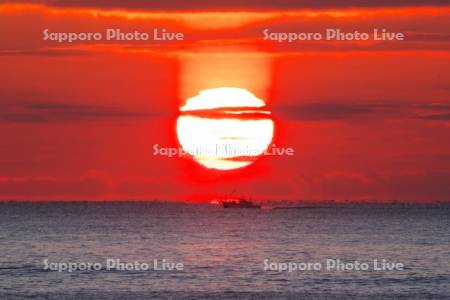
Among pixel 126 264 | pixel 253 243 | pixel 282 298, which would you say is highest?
pixel 253 243

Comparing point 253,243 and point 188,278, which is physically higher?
point 253,243

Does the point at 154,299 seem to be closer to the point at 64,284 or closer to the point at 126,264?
the point at 64,284

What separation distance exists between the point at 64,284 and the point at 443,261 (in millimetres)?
41033

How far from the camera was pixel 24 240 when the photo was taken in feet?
468

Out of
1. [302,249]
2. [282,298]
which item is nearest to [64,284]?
[282,298]

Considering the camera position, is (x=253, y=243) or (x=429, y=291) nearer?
(x=429, y=291)

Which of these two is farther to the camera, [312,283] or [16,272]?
[16,272]

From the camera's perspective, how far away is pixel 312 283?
87750 mm

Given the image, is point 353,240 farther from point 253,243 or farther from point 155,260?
point 155,260

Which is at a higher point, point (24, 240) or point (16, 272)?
point (24, 240)

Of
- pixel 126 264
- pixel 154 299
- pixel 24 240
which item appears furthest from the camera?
pixel 24 240

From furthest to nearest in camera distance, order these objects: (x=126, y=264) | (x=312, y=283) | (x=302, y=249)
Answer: (x=302, y=249)
(x=126, y=264)
(x=312, y=283)

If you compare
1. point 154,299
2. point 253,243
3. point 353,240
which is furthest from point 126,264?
point 353,240

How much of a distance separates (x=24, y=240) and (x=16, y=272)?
4844 centimetres
